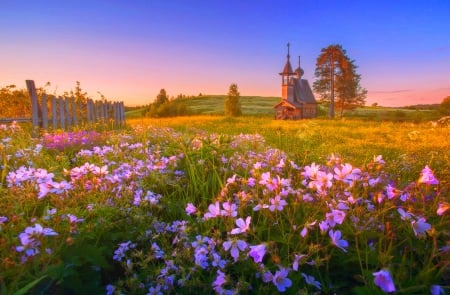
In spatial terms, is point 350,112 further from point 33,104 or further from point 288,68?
point 33,104

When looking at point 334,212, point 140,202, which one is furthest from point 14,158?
point 334,212

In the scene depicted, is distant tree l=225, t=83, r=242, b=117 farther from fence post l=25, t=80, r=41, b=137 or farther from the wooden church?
fence post l=25, t=80, r=41, b=137

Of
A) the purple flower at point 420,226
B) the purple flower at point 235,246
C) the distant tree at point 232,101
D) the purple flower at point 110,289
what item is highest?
the distant tree at point 232,101

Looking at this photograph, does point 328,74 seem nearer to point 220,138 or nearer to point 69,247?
point 220,138

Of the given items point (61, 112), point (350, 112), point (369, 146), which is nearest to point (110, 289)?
point (369, 146)

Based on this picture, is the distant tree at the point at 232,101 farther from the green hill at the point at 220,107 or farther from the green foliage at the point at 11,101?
the green foliage at the point at 11,101

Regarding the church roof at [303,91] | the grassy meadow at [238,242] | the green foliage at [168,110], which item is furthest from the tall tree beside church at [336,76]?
the grassy meadow at [238,242]

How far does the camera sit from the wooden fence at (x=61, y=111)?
9.78 metres

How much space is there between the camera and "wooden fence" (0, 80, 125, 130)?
9780 millimetres

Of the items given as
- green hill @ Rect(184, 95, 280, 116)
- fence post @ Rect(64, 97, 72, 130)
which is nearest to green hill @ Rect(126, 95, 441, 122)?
green hill @ Rect(184, 95, 280, 116)

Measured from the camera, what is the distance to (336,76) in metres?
42.5

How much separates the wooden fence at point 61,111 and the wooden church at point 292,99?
90.2ft

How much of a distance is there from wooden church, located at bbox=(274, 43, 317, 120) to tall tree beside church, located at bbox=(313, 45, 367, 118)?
7.28ft

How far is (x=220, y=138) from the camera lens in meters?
4.11
